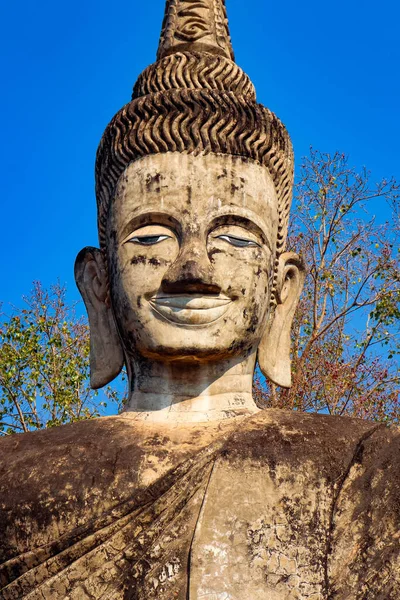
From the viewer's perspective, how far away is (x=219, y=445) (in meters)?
4.74

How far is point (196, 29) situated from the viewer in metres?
6.34

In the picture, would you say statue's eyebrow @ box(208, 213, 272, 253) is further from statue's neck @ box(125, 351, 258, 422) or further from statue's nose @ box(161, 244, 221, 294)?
statue's neck @ box(125, 351, 258, 422)

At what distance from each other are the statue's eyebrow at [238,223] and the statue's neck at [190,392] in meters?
0.82

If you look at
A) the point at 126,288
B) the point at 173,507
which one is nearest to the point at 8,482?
the point at 173,507

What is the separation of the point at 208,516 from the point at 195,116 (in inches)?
99.8

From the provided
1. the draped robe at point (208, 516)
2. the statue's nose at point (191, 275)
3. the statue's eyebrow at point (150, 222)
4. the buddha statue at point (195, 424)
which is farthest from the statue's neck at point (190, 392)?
the statue's eyebrow at point (150, 222)

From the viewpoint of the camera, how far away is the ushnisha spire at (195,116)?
18.2 feet

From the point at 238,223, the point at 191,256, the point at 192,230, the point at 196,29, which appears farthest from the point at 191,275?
the point at 196,29

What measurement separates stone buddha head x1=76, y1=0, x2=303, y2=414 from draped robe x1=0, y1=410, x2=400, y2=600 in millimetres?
652

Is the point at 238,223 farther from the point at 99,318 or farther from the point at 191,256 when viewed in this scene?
the point at 99,318

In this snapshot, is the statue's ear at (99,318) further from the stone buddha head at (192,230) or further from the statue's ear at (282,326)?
the statue's ear at (282,326)

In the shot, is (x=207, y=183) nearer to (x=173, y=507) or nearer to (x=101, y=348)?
(x=101, y=348)

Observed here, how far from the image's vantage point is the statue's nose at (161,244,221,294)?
507cm

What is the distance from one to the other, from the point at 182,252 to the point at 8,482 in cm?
166
